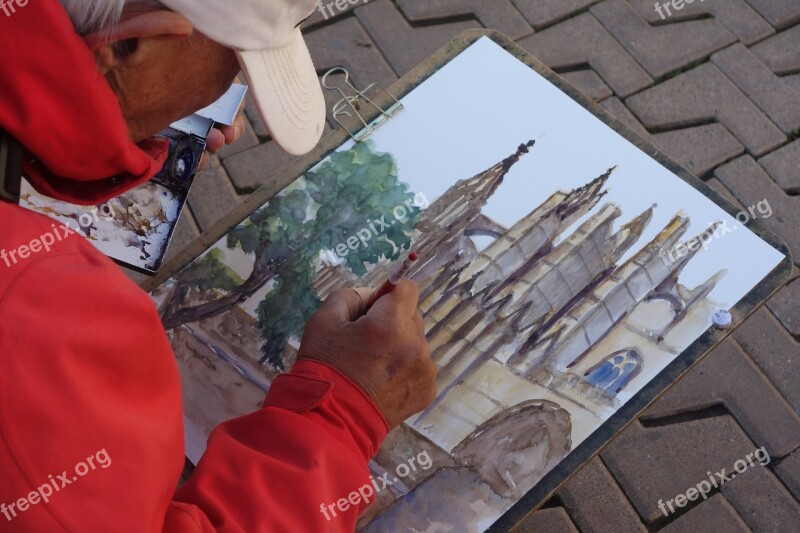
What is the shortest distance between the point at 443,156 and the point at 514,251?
0.25 m

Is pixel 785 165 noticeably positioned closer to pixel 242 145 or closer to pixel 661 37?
pixel 661 37

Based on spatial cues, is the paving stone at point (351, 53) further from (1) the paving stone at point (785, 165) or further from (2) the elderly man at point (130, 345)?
(2) the elderly man at point (130, 345)

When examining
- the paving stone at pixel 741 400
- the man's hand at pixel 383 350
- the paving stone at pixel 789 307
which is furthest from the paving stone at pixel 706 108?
the man's hand at pixel 383 350

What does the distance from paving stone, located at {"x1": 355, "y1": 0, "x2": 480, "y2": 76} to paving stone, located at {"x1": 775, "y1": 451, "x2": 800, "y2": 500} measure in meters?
1.57

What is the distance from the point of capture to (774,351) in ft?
7.10

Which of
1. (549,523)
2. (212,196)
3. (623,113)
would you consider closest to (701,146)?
(623,113)

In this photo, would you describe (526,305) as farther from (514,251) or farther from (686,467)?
(686,467)

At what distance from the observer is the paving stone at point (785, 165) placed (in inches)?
95.0

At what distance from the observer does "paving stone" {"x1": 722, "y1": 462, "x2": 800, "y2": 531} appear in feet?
6.46

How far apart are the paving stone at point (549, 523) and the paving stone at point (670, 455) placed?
0.55ft

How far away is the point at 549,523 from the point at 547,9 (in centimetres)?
167

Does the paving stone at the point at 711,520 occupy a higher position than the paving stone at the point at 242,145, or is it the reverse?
the paving stone at the point at 242,145

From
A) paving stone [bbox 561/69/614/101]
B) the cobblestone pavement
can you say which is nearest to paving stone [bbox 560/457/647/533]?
the cobblestone pavement

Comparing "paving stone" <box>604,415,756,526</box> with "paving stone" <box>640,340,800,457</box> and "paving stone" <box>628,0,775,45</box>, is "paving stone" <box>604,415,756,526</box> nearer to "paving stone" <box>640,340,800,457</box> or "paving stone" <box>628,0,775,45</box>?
"paving stone" <box>640,340,800,457</box>
